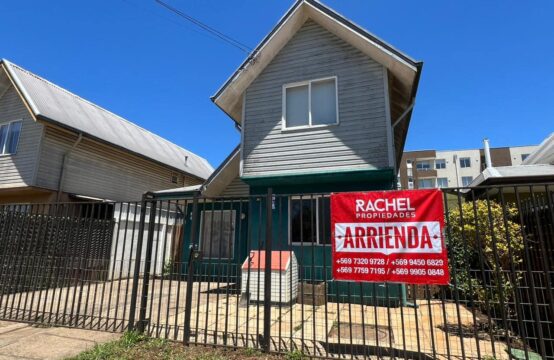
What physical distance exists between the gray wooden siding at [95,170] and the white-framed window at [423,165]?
161ft

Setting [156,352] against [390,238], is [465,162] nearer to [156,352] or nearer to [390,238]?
[390,238]

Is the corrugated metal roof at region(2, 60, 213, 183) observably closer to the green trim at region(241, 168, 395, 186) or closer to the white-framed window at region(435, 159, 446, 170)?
the green trim at region(241, 168, 395, 186)

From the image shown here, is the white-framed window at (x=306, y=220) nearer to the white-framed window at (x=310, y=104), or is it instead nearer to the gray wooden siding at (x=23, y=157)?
the white-framed window at (x=310, y=104)

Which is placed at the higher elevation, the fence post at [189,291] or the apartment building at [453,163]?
the apartment building at [453,163]

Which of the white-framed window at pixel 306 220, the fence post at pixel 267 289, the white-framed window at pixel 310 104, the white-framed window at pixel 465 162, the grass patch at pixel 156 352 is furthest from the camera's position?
the white-framed window at pixel 465 162

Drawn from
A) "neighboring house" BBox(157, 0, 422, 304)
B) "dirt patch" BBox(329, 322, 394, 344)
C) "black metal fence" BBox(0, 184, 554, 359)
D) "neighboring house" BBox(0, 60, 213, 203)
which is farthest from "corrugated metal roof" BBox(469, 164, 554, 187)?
"neighboring house" BBox(0, 60, 213, 203)

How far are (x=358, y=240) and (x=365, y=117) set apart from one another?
5390 mm

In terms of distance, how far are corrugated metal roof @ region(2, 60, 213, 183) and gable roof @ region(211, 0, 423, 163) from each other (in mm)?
7776

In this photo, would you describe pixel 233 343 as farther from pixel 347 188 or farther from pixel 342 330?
pixel 347 188

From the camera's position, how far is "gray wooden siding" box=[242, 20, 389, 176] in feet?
29.6

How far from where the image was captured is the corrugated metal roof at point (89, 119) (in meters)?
13.5

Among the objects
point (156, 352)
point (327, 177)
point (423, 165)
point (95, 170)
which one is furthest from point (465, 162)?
point (156, 352)

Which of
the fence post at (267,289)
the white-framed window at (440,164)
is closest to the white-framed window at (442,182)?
the white-framed window at (440,164)

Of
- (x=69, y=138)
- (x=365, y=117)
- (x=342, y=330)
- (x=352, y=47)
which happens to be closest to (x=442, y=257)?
(x=342, y=330)
